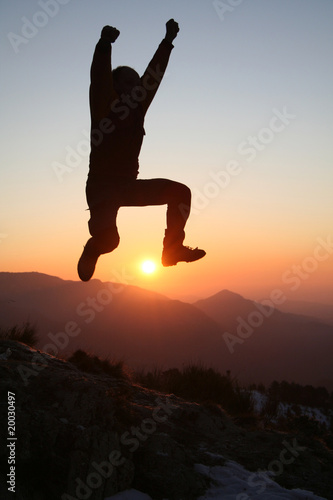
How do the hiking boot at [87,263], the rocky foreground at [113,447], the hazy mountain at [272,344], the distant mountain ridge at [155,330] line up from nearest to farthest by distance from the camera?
1. the rocky foreground at [113,447]
2. the hiking boot at [87,263]
3. the distant mountain ridge at [155,330]
4. the hazy mountain at [272,344]

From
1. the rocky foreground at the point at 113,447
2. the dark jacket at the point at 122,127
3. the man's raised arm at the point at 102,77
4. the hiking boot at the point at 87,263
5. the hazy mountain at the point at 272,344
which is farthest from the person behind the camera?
the hazy mountain at the point at 272,344

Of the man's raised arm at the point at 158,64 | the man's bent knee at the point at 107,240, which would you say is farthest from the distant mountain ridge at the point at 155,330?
the man's raised arm at the point at 158,64

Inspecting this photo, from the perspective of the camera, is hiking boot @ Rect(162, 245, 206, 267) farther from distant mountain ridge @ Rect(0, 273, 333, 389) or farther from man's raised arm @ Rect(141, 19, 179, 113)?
distant mountain ridge @ Rect(0, 273, 333, 389)

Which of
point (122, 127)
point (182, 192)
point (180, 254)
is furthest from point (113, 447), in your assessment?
point (122, 127)

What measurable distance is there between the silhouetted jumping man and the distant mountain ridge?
5295 cm

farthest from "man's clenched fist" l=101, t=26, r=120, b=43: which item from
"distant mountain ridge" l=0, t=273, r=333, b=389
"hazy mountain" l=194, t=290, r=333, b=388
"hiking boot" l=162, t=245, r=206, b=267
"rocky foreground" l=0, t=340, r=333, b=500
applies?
"distant mountain ridge" l=0, t=273, r=333, b=389

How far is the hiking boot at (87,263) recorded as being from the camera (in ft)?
Result: 13.9

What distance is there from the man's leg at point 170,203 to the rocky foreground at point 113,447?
150 centimetres

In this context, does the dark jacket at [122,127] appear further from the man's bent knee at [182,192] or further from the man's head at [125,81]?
the man's bent knee at [182,192]

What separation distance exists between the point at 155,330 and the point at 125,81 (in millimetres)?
72903

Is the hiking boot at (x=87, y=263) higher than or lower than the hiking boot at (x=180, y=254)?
lower

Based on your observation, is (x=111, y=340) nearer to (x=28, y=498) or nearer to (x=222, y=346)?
(x=222, y=346)

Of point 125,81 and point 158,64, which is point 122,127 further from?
point 158,64

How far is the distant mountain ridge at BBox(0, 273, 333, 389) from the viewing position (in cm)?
6300
